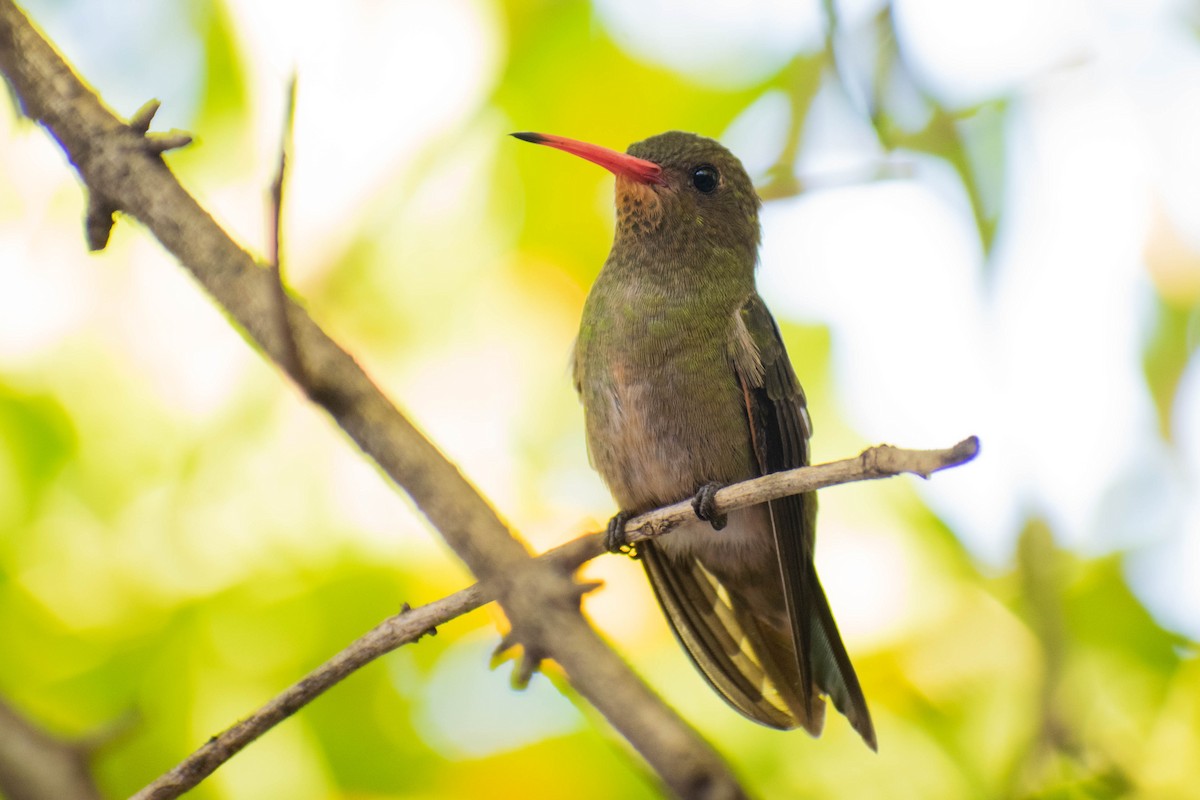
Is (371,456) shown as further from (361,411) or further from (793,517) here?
(793,517)

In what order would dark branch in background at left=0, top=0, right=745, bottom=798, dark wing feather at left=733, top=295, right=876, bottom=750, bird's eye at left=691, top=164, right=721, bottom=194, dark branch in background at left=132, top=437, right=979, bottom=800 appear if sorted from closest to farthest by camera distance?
dark branch in background at left=0, top=0, right=745, bottom=798 → dark branch in background at left=132, top=437, right=979, bottom=800 → dark wing feather at left=733, top=295, right=876, bottom=750 → bird's eye at left=691, top=164, right=721, bottom=194

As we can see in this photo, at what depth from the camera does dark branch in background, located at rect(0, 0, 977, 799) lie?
3.64 feet

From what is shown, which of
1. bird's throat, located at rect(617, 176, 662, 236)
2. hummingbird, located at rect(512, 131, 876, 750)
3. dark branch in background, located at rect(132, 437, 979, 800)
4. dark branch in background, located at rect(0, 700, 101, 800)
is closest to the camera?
dark branch in background, located at rect(132, 437, 979, 800)

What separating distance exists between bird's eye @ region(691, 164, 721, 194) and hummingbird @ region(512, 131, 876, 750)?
0.81 feet

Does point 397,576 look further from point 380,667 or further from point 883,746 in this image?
point 883,746

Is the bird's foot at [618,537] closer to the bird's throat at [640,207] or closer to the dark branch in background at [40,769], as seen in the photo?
the bird's throat at [640,207]

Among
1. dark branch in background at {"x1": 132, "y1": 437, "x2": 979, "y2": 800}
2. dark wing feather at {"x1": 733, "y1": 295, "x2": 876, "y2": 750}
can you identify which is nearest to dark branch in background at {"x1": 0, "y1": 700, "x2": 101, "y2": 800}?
dark branch in background at {"x1": 132, "y1": 437, "x2": 979, "y2": 800}

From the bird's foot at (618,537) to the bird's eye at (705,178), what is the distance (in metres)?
1.36

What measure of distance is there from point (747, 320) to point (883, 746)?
1639 millimetres

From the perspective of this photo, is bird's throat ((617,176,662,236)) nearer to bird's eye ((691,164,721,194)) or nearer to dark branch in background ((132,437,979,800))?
bird's eye ((691,164,721,194))

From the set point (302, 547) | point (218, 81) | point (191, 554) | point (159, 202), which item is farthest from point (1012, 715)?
point (218, 81)

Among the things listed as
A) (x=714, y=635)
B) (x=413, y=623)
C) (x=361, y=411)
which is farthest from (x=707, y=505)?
(x=361, y=411)

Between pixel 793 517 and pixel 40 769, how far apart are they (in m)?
2.19

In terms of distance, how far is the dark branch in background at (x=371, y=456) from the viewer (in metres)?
1.11
